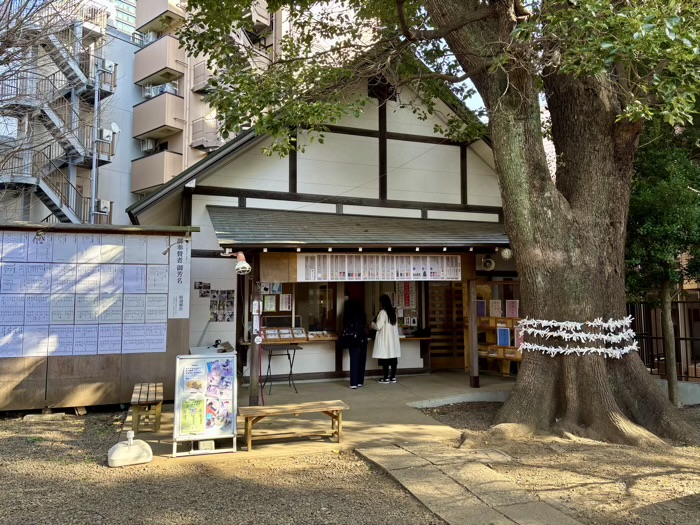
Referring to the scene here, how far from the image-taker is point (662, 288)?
29.9 feet

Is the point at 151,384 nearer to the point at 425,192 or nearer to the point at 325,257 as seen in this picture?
the point at 325,257

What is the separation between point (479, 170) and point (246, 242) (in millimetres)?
7424

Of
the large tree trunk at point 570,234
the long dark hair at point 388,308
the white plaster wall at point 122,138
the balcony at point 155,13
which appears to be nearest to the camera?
the large tree trunk at point 570,234

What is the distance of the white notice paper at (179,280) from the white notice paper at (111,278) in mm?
781

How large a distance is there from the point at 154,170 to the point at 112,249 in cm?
1531

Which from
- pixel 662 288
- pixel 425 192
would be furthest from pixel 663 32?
pixel 425 192

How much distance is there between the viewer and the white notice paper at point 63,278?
822 centimetres

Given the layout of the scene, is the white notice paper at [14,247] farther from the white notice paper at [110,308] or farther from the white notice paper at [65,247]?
the white notice paper at [110,308]

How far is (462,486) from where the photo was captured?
4969mm

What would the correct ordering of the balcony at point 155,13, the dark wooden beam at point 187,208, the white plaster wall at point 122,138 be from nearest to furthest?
the dark wooden beam at point 187,208 < the white plaster wall at point 122,138 < the balcony at point 155,13

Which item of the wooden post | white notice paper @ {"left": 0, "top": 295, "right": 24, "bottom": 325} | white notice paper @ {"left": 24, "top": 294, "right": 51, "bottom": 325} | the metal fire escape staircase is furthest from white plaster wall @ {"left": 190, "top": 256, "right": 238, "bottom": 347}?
the metal fire escape staircase

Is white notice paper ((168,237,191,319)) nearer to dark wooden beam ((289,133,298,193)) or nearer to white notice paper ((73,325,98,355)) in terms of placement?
white notice paper ((73,325,98,355))

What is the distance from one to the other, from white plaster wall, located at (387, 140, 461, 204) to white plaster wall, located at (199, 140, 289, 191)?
8.62 feet

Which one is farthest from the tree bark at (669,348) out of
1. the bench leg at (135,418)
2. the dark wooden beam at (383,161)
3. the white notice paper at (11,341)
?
the white notice paper at (11,341)
